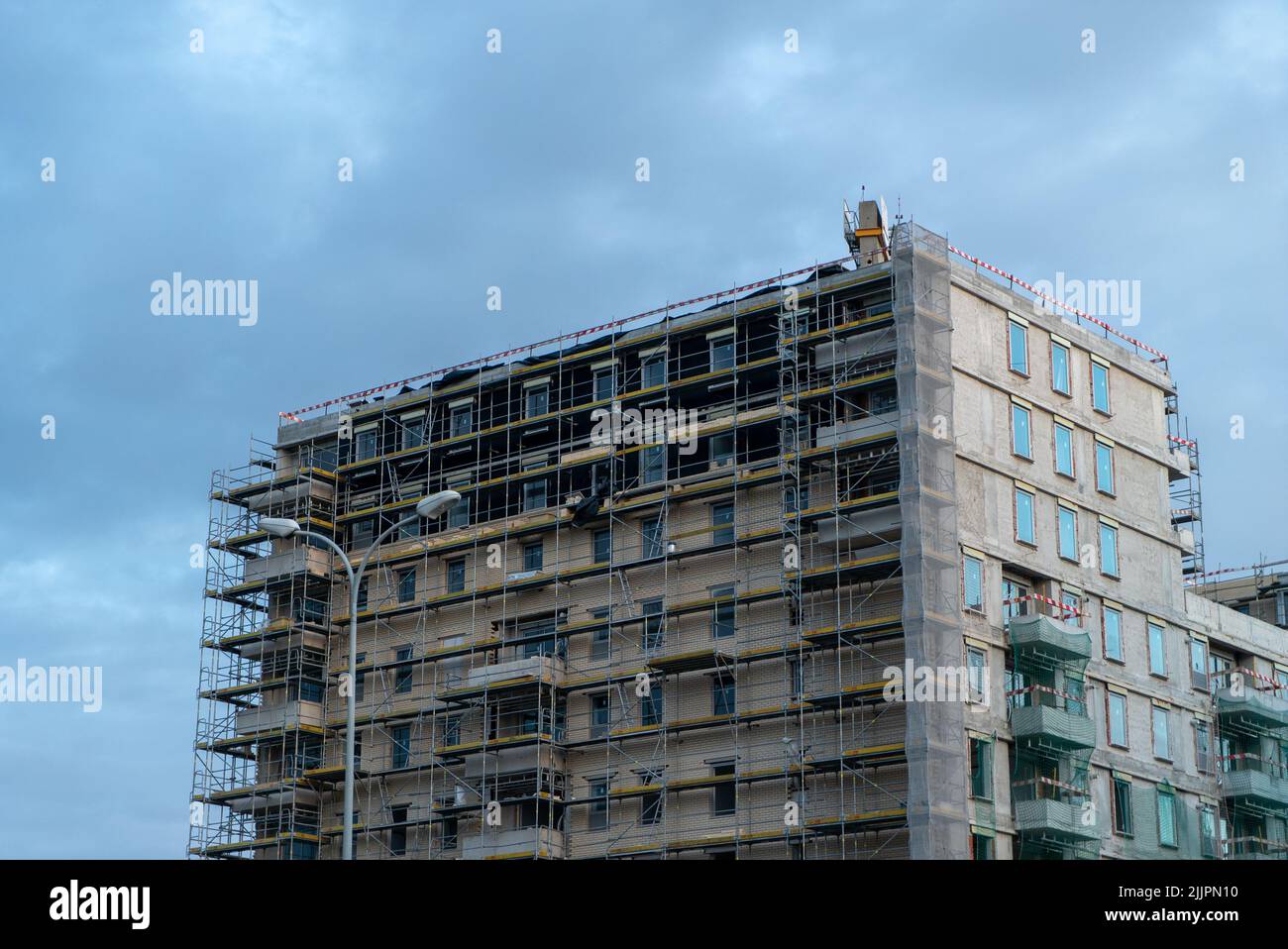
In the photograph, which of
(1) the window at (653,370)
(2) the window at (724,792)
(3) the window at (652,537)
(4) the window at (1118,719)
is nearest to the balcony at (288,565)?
(3) the window at (652,537)

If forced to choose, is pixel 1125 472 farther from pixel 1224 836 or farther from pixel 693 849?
pixel 693 849

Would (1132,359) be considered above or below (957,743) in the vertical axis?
above

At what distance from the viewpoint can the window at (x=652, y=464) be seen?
6894 centimetres

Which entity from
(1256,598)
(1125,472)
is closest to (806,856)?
(1125,472)

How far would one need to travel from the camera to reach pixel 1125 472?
71.7m

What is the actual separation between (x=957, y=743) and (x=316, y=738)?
27.9 meters

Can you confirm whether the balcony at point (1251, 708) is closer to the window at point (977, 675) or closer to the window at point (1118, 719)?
the window at point (1118, 719)

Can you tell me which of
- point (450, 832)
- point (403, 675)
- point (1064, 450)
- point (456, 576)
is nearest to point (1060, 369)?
point (1064, 450)

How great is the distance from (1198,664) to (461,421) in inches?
1208

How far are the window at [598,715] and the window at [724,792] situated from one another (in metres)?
5.37

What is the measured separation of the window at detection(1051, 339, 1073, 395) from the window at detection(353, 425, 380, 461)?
28133 mm

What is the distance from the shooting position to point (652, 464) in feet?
227

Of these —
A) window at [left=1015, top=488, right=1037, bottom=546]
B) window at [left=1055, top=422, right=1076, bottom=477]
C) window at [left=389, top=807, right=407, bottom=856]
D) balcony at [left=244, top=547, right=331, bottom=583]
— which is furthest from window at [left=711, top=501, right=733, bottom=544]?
balcony at [left=244, top=547, right=331, bottom=583]
